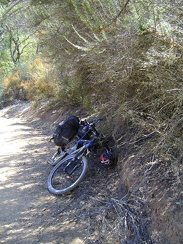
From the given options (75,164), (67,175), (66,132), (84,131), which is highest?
(66,132)

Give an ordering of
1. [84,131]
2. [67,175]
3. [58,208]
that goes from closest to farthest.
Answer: [58,208] → [67,175] → [84,131]

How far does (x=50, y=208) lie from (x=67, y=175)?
938 mm

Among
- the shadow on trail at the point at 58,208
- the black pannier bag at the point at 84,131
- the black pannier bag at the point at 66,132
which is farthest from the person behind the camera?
the black pannier bag at the point at 66,132

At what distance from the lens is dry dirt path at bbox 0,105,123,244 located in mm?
3732

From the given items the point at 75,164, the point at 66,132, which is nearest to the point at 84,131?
the point at 66,132

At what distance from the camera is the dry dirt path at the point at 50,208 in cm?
373

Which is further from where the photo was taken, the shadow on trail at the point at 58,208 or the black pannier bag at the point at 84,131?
the black pannier bag at the point at 84,131

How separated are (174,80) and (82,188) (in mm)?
2431

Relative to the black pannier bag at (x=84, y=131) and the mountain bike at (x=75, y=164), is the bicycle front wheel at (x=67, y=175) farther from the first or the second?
the black pannier bag at (x=84, y=131)

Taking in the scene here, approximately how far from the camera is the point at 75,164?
17.0 feet

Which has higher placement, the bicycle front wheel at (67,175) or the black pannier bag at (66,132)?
the black pannier bag at (66,132)

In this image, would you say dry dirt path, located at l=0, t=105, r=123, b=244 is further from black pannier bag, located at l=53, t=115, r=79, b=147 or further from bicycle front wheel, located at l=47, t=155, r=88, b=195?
black pannier bag, located at l=53, t=115, r=79, b=147

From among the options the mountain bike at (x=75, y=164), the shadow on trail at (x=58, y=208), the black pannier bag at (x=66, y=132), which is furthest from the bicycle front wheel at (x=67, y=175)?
the black pannier bag at (x=66, y=132)

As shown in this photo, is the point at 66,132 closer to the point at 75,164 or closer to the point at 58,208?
the point at 75,164
